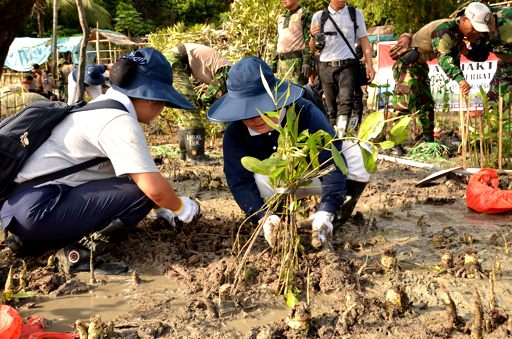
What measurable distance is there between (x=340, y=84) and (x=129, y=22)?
25363 mm

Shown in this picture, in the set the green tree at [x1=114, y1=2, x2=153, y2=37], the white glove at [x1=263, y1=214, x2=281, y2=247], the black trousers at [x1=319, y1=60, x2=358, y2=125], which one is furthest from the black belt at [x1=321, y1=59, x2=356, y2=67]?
the green tree at [x1=114, y1=2, x2=153, y2=37]

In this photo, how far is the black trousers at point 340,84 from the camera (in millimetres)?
5488

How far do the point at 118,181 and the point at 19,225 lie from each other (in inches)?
19.6

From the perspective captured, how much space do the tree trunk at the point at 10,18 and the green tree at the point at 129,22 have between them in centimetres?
2584

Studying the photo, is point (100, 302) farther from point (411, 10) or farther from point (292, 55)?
point (411, 10)

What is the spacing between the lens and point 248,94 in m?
2.45

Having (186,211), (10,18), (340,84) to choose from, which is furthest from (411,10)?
(186,211)

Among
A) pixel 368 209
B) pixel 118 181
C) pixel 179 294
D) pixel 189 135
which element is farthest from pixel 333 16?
pixel 179 294

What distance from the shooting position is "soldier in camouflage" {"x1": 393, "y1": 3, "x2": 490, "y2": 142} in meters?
4.82

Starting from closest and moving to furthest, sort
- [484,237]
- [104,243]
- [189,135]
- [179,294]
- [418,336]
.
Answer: [418,336] → [179,294] → [104,243] → [484,237] → [189,135]

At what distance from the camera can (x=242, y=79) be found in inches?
95.9

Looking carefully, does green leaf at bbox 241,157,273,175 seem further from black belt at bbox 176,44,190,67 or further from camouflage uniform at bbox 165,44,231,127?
black belt at bbox 176,44,190,67

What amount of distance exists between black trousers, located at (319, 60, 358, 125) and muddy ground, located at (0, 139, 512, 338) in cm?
239

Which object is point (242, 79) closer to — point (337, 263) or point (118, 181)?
point (118, 181)
